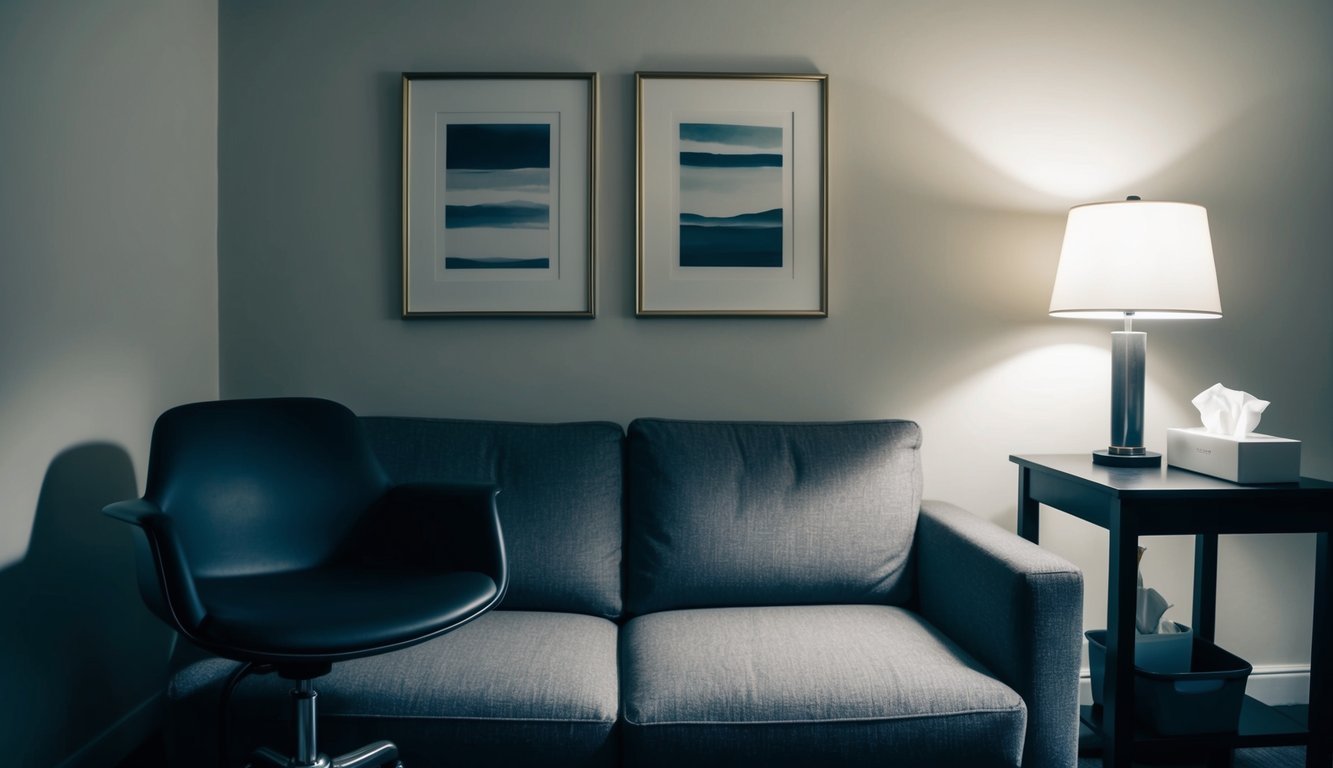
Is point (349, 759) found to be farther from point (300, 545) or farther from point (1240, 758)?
point (1240, 758)

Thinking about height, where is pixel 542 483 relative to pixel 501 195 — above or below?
below

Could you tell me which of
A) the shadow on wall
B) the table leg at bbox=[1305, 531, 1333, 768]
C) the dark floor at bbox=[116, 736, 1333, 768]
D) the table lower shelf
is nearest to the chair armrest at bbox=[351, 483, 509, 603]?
the shadow on wall

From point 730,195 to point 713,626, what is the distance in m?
1.18

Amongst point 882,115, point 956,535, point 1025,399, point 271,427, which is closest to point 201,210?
point 271,427

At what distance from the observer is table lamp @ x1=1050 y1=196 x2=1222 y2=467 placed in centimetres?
189

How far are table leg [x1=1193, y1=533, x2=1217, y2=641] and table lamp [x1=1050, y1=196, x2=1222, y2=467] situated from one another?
0.45 m

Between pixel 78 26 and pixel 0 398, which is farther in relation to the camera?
pixel 78 26

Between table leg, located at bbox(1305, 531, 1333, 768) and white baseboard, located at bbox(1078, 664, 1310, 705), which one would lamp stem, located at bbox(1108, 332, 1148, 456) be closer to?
table leg, located at bbox(1305, 531, 1333, 768)

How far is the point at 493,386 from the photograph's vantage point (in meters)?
2.33

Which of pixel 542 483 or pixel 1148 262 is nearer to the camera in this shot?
pixel 1148 262

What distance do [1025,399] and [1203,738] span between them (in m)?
0.94

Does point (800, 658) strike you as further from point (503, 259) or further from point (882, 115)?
point (882, 115)

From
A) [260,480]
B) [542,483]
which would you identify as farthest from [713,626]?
[260,480]

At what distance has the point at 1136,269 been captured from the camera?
1.90 metres
